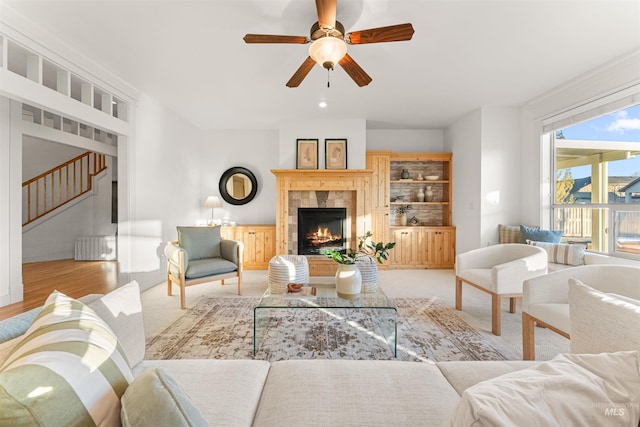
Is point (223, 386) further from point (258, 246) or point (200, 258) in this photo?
point (258, 246)

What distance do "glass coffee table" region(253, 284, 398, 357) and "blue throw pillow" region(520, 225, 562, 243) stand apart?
244 cm

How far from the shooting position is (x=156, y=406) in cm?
61

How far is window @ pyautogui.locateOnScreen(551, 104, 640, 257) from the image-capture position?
3156 millimetres

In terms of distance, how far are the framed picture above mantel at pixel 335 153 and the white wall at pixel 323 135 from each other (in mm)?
77

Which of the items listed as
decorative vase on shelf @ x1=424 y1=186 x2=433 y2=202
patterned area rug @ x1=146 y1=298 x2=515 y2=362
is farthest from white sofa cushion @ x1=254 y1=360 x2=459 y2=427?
decorative vase on shelf @ x1=424 y1=186 x2=433 y2=202

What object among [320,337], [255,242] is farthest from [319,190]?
[320,337]

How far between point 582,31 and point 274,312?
3914 mm

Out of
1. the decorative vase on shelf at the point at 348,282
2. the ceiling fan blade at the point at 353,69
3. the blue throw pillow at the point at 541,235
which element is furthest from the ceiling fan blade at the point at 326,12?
the blue throw pillow at the point at 541,235

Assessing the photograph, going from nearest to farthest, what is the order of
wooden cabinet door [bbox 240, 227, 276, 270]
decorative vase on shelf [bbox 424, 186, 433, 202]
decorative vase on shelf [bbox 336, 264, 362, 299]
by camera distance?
decorative vase on shelf [bbox 336, 264, 362, 299], wooden cabinet door [bbox 240, 227, 276, 270], decorative vase on shelf [bbox 424, 186, 433, 202]

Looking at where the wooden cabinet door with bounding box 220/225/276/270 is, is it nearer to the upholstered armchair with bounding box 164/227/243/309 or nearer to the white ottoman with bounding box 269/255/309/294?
the upholstered armchair with bounding box 164/227/243/309

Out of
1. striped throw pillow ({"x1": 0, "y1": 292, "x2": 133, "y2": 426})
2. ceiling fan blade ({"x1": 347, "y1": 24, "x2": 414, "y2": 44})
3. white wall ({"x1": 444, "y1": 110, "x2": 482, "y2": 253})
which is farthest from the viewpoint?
white wall ({"x1": 444, "y1": 110, "x2": 482, "y2": 253})

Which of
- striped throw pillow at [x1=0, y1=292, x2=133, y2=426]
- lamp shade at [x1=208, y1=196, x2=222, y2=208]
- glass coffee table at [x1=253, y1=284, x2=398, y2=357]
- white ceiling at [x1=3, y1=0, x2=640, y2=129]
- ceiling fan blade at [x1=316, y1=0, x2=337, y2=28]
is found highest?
white ceiling at [x1=3, y1=0, x2=640, y2=129]

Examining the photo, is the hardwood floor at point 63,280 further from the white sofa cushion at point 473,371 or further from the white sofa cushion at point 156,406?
the white sofa cushion at point 473,371

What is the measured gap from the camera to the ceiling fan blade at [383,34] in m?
2.09
